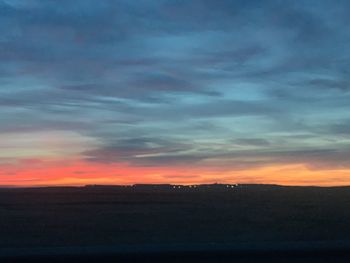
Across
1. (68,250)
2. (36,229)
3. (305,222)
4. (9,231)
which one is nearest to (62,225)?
(36,229)

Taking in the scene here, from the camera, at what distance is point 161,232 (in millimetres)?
17812

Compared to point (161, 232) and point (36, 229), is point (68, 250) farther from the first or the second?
point (36, 229)

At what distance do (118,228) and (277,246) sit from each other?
48.1 feet

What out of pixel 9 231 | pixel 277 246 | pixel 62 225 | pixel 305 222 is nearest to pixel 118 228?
pixel 62 225

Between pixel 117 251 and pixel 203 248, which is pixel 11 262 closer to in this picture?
pixel 117 251

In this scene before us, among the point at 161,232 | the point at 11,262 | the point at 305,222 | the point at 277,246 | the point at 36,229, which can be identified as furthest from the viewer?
the point at 305,222

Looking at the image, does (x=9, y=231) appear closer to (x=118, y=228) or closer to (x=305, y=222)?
(x=118, y=228)

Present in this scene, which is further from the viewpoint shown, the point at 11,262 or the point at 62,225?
the point at 62,225

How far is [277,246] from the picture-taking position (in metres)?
5.67

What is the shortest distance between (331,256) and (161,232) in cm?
1234

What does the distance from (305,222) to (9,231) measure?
10010 mm

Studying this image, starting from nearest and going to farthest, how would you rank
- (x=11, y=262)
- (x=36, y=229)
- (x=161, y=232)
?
(x=11, y=262) < (x=161, y=232) < (x=36, y=229)

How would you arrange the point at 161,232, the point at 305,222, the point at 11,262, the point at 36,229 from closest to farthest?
the point at 11,262, the point at 161,232, the point at 36,229, the point at 305,222

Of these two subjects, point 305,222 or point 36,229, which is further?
point 305,222
